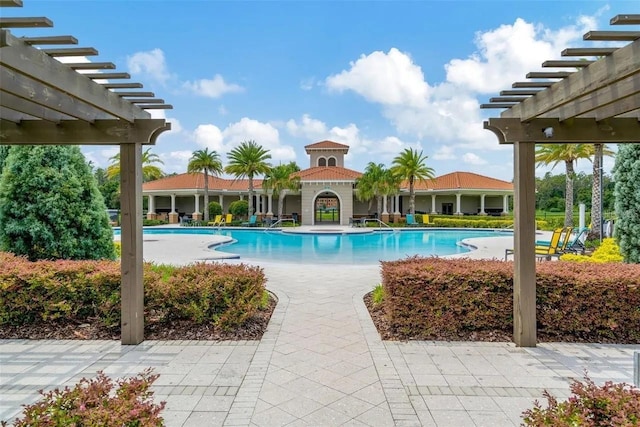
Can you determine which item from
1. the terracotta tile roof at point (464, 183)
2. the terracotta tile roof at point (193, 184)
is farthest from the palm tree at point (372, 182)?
the terracotta tile roof at point (193, 184)

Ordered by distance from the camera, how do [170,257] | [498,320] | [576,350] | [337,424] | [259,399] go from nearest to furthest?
[337,424]
[259,399]
[576,350]
[498,320]
[170,257]

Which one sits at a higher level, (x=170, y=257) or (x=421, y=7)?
(x=421, y=7)

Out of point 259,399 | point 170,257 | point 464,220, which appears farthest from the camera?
point 464,220

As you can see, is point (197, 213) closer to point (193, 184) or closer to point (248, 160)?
point (193, 184)

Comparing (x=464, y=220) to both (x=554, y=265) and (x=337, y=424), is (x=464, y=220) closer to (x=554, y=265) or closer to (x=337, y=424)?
(x=554, y=265)

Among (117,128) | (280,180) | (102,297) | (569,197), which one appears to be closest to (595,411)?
(117,128)

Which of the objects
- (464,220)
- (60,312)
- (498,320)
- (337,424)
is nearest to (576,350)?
(498,320)

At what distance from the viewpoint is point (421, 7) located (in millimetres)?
12367

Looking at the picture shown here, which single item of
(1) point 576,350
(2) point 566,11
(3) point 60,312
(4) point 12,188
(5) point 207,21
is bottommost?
(1) point 576,350

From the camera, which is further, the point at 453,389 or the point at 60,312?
the point at 60,312

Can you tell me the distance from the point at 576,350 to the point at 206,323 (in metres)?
5.03

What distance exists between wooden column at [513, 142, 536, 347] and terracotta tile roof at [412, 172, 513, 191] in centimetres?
2876

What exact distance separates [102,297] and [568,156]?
82.1ft

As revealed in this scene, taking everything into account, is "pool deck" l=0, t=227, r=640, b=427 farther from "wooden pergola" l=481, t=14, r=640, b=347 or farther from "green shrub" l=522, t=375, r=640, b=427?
"green shrub" l=522, t=375, r=640, b=427
